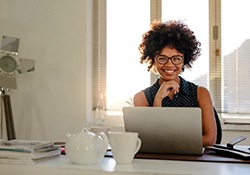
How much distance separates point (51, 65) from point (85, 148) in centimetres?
236

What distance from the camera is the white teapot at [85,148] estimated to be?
1.07 metres

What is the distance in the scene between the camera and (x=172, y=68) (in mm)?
2086

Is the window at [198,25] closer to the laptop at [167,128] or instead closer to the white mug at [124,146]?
the laptop at [167,128]

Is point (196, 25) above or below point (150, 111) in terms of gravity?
above

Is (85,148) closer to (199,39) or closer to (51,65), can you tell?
(51,65)

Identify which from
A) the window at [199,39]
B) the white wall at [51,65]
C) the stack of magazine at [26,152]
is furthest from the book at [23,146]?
the window at [199,39]

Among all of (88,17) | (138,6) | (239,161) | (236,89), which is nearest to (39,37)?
(88,17)

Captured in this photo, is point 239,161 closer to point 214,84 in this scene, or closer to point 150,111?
point 150,111

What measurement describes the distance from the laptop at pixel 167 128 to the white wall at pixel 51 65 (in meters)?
1.99

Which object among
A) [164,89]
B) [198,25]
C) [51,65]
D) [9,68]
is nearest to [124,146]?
[164,89]

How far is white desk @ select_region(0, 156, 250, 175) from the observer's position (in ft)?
3.15

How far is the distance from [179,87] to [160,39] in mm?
332

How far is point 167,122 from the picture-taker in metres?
1.27

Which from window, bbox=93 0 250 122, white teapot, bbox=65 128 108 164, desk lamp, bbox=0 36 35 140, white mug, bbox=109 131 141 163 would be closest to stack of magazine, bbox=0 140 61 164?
white teapot, bbox=65 128 108 164
